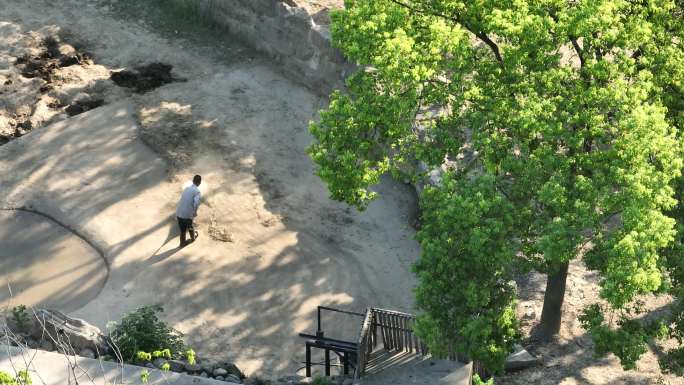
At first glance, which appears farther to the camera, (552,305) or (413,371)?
(552,305)

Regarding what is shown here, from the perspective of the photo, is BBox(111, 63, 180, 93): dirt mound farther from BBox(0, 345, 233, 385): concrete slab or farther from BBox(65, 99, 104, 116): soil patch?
BBox(0, 345, 233, 385): concrete slab

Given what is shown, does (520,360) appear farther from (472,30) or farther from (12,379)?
(12,379)

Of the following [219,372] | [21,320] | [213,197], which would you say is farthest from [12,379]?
[213,197]

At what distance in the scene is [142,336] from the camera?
18031mm

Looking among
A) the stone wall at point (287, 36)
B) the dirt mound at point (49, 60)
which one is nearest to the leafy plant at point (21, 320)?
the dirt mound at point (49, 60)

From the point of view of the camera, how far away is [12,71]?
27734mm

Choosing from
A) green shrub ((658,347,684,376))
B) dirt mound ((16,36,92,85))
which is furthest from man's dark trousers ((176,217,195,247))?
green shrub ((658,347,684,376))

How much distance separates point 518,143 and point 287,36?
11904mm

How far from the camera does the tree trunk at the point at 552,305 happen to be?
66.2 ft

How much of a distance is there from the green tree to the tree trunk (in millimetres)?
41

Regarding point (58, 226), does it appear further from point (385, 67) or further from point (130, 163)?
point (385, 67)

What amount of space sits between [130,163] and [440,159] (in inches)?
357

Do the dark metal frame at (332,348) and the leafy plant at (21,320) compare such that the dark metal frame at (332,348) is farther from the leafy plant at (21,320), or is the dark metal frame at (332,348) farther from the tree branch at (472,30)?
the tree branch at (472,30)

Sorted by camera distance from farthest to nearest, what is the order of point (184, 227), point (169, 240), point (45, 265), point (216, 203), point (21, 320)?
point (216, 203) → point (169, 240) → point (184, 227) → point (45, 265) → point (21, 320)
